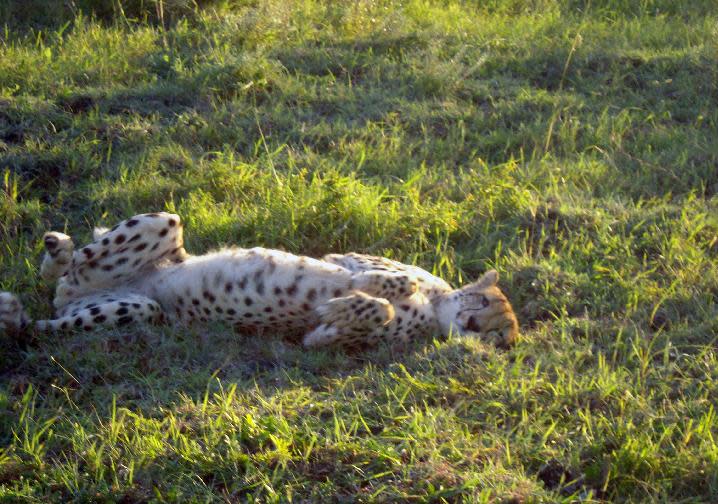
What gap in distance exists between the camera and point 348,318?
15.5ft

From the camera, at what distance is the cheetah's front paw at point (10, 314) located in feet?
15.4

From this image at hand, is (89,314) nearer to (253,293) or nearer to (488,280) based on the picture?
(253,293)

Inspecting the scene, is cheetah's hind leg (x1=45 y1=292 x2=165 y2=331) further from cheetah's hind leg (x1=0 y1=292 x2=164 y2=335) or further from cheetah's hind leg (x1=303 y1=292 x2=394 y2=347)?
cheetah's hind leg (x1=303 y1=292 x2=394 y2=347)

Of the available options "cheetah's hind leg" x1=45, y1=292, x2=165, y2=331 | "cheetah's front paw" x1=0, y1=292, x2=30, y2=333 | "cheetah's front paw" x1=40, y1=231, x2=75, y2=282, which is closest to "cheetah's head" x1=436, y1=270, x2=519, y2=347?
"cheetah's hind leg" x1=45, y1=292, x2=165, y2=331

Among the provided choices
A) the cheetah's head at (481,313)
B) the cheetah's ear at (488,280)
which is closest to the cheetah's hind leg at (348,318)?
the cheetah's head at (481,313)

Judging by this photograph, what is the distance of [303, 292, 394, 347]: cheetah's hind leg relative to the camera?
186 inches

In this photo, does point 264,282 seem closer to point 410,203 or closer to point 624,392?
point 410,203

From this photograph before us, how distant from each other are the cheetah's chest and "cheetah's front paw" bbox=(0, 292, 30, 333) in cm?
74

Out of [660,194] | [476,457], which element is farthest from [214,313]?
[660,194]

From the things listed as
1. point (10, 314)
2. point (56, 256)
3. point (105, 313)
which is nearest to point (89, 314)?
point (105, 313)

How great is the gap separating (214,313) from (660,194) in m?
3.00

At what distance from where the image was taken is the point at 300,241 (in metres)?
5.63

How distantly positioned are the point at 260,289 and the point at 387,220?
1083 mm

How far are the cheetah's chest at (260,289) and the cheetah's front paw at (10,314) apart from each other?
74 centimetres
